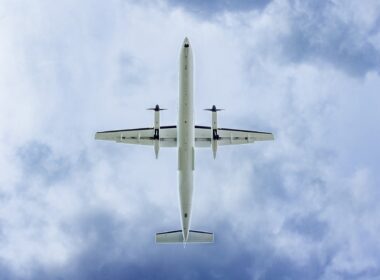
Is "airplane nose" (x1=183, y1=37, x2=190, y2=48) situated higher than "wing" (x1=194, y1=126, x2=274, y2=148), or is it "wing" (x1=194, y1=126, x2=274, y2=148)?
"airplane nose" (x1=183, y1=37, x2=190, y2=48)

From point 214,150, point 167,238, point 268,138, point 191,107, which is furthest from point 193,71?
point 167,238

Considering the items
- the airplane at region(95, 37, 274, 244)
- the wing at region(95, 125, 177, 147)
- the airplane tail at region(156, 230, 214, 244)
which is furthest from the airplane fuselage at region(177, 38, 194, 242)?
the airplane tail at region(156, 230, 214, 244)

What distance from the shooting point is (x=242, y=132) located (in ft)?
225

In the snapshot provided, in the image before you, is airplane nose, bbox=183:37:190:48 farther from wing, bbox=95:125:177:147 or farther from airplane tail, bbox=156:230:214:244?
airplane tail, bbox=156:230:214:244

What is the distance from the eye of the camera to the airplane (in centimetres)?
5803

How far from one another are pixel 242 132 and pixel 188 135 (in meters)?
12.1

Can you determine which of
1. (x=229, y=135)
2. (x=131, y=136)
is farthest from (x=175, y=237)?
(x=229, y=135)

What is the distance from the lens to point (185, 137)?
5841cm

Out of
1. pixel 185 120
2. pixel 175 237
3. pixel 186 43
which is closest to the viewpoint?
pixel 185 120

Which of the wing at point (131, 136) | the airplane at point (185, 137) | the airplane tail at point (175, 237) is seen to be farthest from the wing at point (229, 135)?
the airplane tail at point (175, 237)

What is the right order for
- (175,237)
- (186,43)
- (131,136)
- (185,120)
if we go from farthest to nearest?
(175,237), (131,136), (186,43), (185,120)

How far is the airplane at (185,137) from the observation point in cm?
5803

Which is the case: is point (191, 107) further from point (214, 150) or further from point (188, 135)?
point (214, 150)

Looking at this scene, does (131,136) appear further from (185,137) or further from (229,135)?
(229,135)
